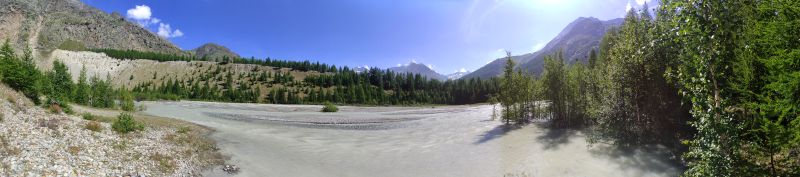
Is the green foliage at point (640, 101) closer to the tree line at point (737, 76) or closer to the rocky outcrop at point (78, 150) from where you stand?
the tree line at point (737, 76)

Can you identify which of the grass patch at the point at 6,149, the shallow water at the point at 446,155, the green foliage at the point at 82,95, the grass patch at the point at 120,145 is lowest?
the shallow water at the point at 446,155

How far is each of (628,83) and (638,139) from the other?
11.0ft

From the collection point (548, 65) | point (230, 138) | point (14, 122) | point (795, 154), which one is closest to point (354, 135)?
point (230, 138)

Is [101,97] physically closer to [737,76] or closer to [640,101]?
[640,101]

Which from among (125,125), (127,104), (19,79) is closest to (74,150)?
(125,125)

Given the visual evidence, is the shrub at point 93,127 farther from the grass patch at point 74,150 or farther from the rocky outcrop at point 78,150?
the grass patch at point 74,150

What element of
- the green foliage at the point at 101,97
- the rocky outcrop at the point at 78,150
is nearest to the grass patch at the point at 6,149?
the rocky outcrop at the point at 78,150

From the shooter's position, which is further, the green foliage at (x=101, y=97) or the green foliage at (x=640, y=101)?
the green foliage at (x=101, y=97)

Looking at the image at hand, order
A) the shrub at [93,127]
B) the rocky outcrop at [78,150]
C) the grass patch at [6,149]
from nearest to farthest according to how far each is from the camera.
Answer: the grass patch at [6,149], the rocky outcrop at [78,150], the shrub at [93,127]

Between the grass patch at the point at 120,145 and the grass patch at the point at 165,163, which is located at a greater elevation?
the grass patch at the point at 120,145

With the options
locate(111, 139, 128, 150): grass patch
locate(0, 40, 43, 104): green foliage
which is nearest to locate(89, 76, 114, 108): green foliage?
locate(0, 40, 43, 104): green foliage

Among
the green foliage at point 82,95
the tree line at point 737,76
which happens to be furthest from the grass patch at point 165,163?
the green foliage at point 82,95

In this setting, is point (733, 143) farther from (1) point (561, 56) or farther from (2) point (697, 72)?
(1) point (561, 56)

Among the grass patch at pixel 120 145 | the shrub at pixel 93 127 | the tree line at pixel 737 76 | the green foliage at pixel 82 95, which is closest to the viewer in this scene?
the tree line at pixel 737 76
